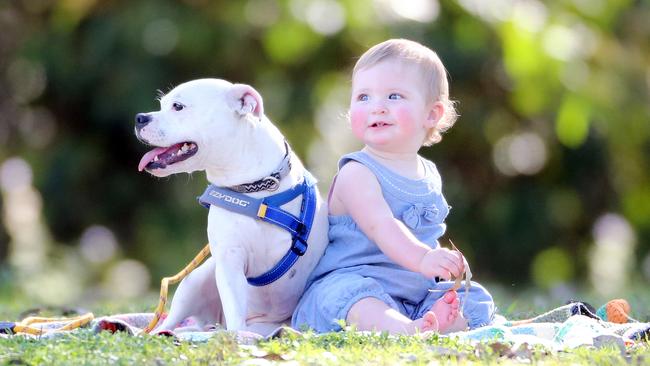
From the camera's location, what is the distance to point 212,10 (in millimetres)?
12930

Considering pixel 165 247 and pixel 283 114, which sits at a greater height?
pixel 283 114

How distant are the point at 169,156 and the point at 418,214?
3.55ft

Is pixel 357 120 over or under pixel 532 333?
over

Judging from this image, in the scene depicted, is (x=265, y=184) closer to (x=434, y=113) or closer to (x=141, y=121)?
(x=141, y=121)

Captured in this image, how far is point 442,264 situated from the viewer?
4684mm

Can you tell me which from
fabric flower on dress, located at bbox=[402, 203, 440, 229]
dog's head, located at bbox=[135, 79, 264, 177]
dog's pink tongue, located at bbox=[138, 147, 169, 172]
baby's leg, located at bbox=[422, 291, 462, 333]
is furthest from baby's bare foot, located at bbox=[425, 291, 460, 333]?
dog's pink tongue, located at bbox=[138, 147, 169, 172]

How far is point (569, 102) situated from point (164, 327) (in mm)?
8192

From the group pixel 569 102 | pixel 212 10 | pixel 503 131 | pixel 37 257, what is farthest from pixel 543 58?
pixel 37 257

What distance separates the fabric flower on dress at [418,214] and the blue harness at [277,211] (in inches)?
15.6

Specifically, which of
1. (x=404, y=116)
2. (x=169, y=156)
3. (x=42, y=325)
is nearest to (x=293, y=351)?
(x=169, y=156)

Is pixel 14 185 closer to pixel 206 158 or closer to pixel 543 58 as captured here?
pixel 543 58

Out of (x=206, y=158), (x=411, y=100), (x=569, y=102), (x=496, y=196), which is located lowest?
(x=206, y=158)

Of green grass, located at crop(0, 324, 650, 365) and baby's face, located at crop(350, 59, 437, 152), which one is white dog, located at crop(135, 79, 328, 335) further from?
green grass, located at crop(0, 324, 650, 365)

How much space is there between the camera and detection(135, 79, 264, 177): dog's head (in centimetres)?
470
